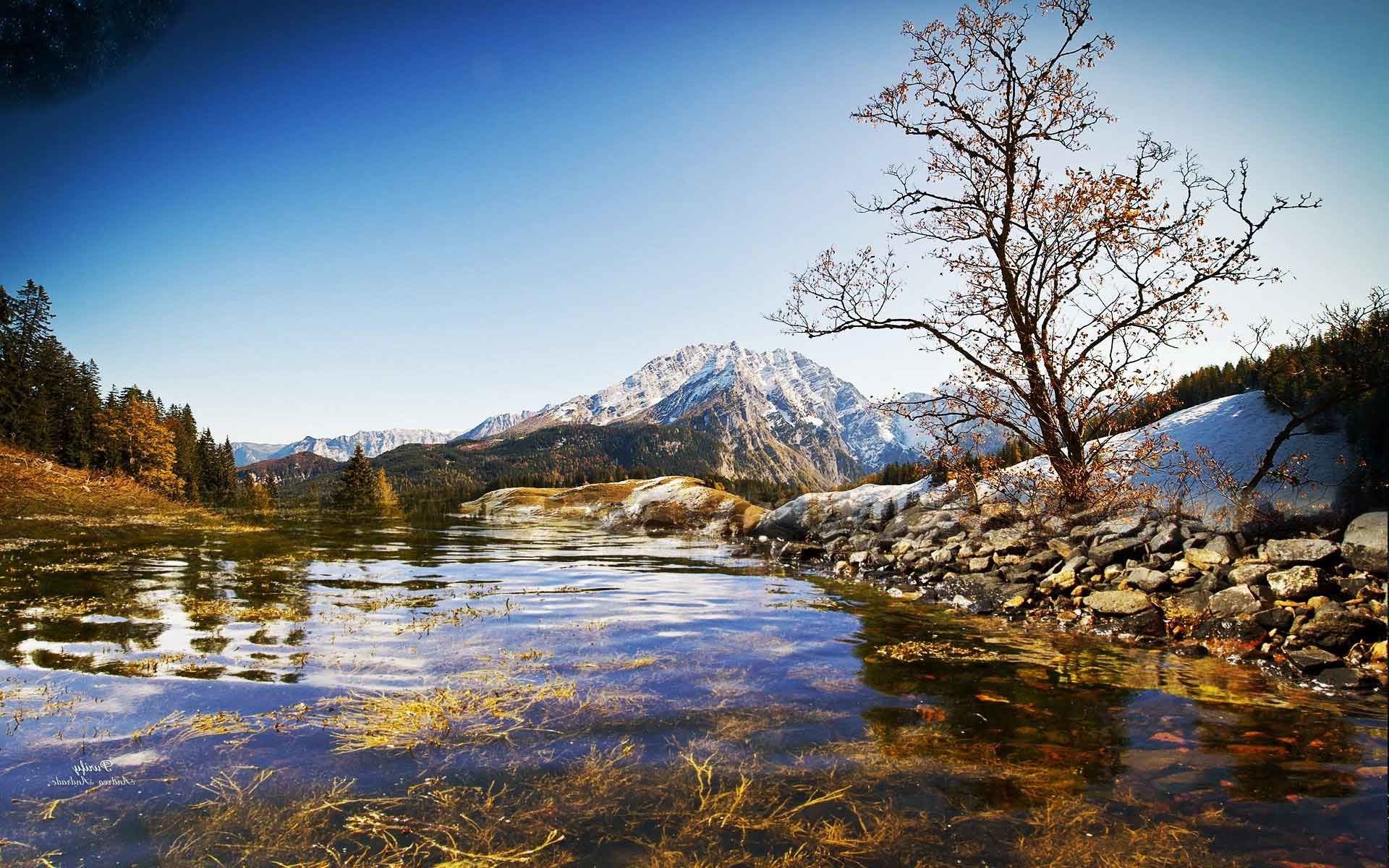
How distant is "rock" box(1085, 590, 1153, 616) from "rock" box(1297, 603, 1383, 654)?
262 cm

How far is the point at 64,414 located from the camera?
81312mm

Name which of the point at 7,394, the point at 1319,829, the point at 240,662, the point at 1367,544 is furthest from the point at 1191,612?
the point at 7,394

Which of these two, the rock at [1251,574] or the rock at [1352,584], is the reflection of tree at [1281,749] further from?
the rock at [1251,574]

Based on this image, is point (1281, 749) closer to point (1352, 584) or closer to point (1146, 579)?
point (1352, 584)

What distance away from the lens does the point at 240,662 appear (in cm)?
901

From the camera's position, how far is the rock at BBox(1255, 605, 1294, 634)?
9.38m

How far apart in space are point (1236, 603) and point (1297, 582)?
2.92ft

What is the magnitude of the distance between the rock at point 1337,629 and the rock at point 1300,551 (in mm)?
1285

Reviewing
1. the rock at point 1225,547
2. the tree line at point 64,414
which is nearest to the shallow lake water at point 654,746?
the rock at point 1225,547

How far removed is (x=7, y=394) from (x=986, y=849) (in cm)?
10956

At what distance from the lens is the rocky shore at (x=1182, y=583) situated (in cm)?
869

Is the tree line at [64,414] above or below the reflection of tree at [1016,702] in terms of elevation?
above

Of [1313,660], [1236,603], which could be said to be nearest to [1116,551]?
[1236,603]

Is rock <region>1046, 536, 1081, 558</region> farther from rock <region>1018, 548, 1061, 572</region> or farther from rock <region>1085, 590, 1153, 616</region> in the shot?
rock <region>1085, 590, 1153, 616</region>
